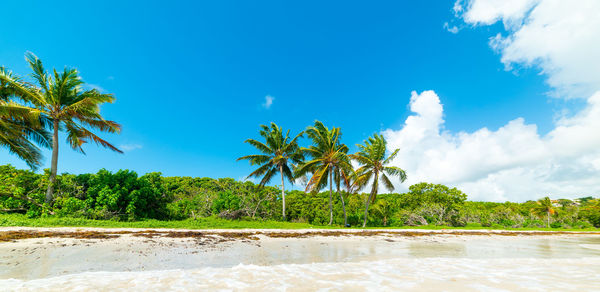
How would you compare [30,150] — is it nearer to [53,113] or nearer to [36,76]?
[53,113]

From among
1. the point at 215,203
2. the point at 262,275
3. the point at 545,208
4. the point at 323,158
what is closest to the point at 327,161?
the point at 323,158

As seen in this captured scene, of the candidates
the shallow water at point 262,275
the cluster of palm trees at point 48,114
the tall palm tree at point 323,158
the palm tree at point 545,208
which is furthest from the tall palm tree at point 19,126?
the palm tree at point 545,208

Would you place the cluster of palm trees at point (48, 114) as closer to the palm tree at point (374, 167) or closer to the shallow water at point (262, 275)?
the shallow water at point (262, 275)

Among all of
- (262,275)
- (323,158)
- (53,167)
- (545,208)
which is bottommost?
(545,208)

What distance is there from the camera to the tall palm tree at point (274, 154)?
2133cm

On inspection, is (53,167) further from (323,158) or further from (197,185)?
(323,158)

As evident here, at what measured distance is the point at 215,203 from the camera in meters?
18.2

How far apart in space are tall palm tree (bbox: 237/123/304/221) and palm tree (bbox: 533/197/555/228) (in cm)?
3905

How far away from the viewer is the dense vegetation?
39.7 ft

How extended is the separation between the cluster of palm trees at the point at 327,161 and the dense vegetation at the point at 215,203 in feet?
5.24

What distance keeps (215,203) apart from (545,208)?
4670 centimetres

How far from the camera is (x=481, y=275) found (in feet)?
13.1

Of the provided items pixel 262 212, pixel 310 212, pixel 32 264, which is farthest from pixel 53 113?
pixel 310 212

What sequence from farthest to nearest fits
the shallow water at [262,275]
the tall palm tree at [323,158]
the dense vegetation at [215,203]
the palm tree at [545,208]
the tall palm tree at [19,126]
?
the palm tree at [545,208], the tall palm tree at [323,158], the dense vegetation at [215,203], the tall palm tree at [19,126], the shallow water at [262,275]
